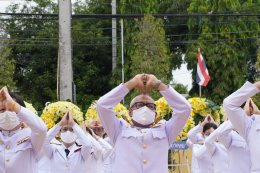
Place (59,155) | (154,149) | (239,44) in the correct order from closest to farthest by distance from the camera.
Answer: (154,149) → (59,155) → (239,44)

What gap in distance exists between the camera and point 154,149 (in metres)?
7.63

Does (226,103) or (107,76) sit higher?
(226,103)

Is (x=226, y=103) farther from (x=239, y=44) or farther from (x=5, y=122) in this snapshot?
(x=239, y=44)

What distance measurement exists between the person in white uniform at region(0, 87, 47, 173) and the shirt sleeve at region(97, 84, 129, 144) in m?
0.73

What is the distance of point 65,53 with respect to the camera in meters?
20.8

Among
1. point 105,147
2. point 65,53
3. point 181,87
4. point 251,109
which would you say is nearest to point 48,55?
point 181,87

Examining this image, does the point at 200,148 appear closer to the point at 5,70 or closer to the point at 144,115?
the point at 144,115

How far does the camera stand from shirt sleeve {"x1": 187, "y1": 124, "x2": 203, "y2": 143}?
13.1 m

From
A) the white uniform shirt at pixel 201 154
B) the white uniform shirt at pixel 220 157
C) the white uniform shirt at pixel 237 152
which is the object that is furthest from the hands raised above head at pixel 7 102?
the white uniform shirt at pixel 201 154

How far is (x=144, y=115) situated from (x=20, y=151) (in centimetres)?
125

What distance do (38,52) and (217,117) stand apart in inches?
1203

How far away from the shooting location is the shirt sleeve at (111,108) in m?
7.48

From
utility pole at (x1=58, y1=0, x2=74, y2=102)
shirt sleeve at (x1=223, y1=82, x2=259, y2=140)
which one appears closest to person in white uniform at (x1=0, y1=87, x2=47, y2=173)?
shirt sleeve at (x1=223, y1=82, x2=259, y2=140)

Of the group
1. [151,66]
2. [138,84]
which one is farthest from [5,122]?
[151,66]
